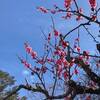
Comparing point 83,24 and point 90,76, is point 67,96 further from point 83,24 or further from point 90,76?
point 83,24

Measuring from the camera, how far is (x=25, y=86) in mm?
9156

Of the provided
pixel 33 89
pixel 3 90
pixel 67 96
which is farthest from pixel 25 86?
pixel 3 90

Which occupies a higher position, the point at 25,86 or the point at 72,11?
the point at 72,11

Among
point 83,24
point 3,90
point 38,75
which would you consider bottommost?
point 38,75

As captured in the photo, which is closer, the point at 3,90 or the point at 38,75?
the point at 38,75

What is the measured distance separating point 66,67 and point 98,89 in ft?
3.03

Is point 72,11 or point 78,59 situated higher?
point 72,11

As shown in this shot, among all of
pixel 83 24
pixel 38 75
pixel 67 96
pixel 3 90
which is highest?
pixel 3 90

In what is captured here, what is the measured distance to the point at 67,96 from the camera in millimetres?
9484

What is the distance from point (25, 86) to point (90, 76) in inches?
62.8

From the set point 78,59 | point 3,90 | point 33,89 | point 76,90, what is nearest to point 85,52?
point 78,59

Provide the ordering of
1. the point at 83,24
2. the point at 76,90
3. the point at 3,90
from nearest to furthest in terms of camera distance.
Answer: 1. the point at 83,24
2. the point at 76,90
3. the point at 3,90

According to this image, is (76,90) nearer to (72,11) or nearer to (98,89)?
(98,89)

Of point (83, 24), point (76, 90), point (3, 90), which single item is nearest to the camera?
point (83, 24)
